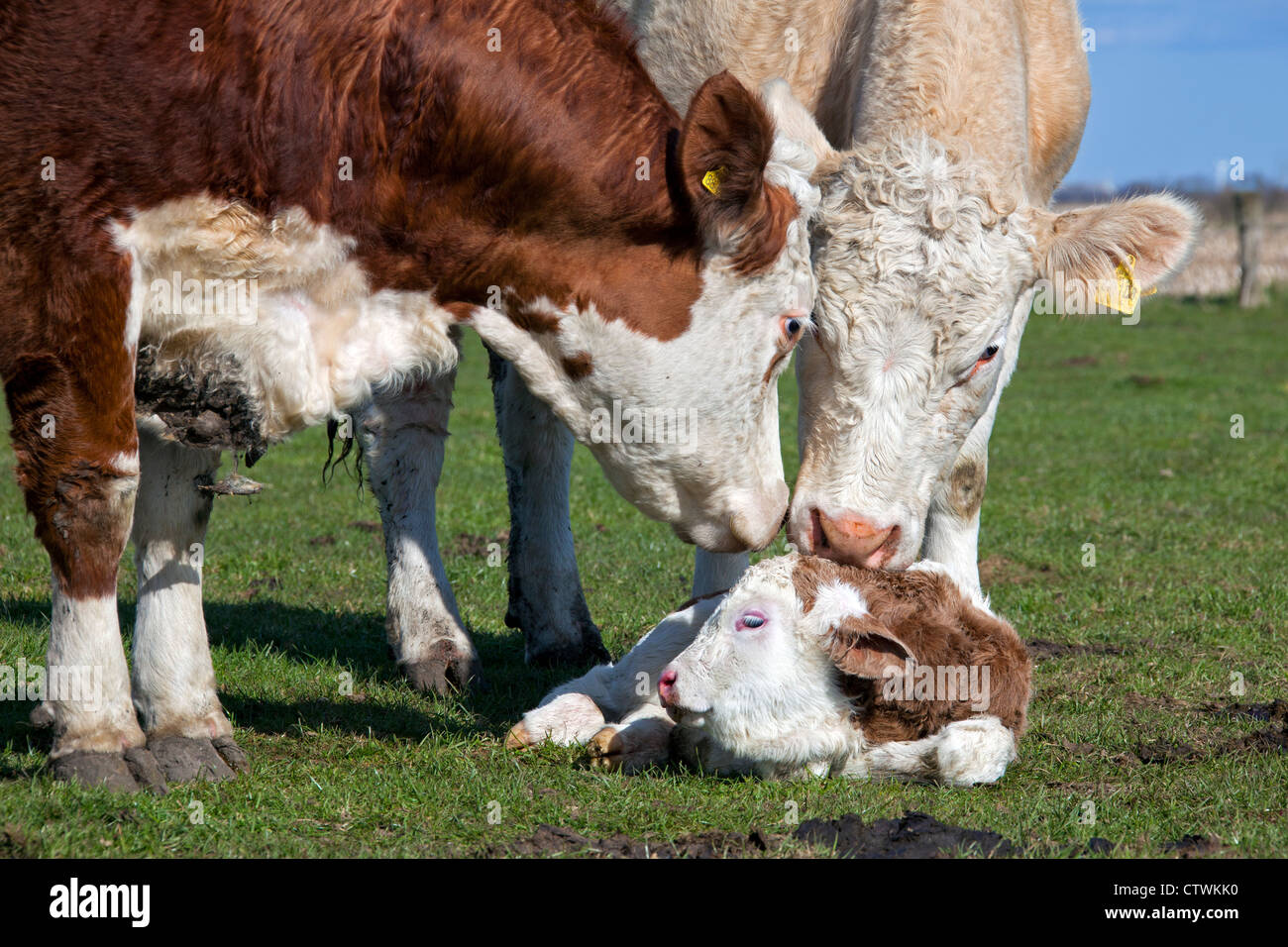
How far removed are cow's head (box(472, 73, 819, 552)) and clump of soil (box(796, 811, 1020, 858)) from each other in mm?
1167

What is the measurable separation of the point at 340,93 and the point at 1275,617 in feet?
17.8

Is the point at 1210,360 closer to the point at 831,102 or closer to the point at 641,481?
the point at 831,102

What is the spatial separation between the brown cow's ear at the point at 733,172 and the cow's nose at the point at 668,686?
1.25 meters

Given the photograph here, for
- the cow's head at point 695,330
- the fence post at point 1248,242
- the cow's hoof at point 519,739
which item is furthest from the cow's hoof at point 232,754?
the fence post at point 1248,242

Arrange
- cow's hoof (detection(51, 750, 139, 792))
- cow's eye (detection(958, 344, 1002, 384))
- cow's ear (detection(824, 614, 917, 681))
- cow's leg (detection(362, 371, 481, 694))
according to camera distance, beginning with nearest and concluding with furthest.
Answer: cow's hoof (detection(51, 750, 139, 792)) → cow's ear (detection(824, 614, 917, 681)) → cow's eye (detection(958, 344, 1002, 384)) → cow's leg (detection(362, 371, 481, 694))

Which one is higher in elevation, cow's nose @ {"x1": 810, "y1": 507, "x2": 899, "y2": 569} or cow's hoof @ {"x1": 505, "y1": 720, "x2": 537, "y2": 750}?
cow's nose @ {"x1": 810, "y1": 507, "x2": 899, "y2": 569}

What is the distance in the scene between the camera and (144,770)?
4.13 m

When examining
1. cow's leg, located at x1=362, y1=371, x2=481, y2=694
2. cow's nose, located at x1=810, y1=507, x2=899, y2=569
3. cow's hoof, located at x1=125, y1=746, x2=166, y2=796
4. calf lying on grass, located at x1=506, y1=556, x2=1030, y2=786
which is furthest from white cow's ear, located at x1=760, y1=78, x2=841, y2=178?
cow's hoof, located at x1=125, y1=746, x2=166, y2=796

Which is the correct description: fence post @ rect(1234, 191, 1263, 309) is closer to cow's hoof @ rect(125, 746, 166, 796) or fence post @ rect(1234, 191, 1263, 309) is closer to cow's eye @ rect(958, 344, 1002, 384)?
cow's eye @ rect(958, 344, 1002, 384)

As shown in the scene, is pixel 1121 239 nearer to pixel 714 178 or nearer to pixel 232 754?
pixel 714 178

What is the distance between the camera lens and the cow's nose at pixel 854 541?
472 centimetres

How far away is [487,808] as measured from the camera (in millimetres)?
4086

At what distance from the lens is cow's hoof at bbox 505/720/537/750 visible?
15.6ft

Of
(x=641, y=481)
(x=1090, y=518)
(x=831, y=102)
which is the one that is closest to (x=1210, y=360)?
(x=1090, y=518)
